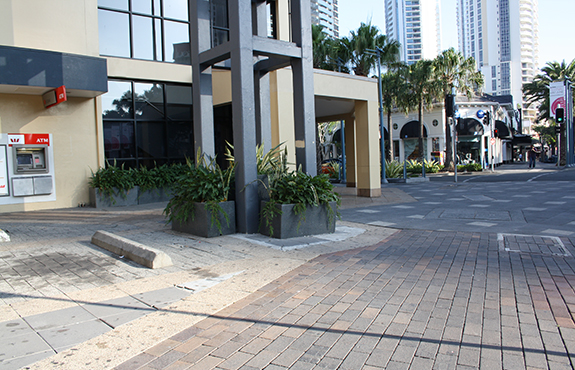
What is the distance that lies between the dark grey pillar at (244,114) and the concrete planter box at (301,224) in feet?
0.93

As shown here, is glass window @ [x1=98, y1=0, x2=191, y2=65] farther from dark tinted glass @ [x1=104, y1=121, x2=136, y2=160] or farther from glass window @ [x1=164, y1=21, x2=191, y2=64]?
dark tinted glass @ [x1=104, y1=121, x2=136, y2=160]

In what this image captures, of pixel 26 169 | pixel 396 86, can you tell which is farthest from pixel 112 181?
pixel 396 86

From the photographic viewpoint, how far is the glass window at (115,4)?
547 inches

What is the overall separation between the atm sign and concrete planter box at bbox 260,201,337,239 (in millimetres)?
8593

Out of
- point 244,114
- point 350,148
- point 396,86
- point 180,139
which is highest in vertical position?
point 396,86

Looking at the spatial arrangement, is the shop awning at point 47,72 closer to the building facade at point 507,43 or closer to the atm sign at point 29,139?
the atm sign at point 29,139

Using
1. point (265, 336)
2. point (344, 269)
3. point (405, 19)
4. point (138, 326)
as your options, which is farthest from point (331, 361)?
point (405, 19)

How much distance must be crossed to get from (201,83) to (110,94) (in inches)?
290

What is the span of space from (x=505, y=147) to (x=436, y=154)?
85.3 feet

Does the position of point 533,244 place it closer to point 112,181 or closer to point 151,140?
point 112,181

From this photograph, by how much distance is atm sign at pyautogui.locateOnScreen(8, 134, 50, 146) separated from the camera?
39.8 ft

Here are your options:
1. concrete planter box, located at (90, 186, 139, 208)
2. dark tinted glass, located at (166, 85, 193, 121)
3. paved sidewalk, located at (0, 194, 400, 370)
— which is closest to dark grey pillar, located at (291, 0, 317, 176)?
paved sidewalk, located at (0, 194, 400, 370)

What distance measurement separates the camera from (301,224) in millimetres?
A: 7223

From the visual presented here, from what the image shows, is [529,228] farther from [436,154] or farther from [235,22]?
[436,154]
